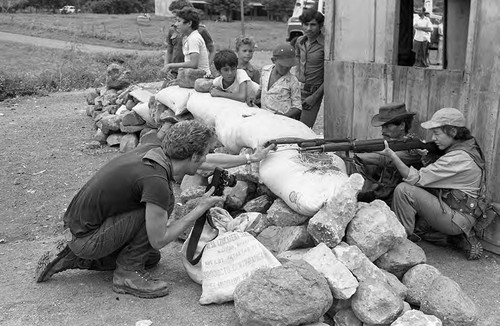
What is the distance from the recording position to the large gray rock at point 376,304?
10.7ft

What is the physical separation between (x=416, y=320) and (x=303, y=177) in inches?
57.3

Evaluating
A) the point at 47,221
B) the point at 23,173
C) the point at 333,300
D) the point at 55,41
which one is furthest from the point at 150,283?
the point at 55,41

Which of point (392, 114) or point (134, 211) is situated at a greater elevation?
point (392, 114)

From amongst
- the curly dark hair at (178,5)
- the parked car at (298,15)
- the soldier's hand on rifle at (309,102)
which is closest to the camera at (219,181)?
the soldier's hand on rifle at (309,102)

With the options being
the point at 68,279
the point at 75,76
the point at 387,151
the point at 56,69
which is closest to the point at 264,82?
the point at 387,151

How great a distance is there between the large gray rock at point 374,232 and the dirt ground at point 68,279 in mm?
652

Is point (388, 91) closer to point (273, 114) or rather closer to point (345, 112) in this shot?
point (345, 112)

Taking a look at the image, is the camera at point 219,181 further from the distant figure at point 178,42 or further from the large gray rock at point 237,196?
the distant figure at point 178,42

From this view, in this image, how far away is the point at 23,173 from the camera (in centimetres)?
693

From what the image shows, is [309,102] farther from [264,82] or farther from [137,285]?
[137,285]

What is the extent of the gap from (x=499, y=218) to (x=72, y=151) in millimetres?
5800

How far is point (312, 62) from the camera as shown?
659 centimetres

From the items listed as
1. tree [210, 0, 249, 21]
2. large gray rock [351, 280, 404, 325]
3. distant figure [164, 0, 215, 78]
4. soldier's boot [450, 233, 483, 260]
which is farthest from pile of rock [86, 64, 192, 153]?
tree [210, 0, 249, 21]

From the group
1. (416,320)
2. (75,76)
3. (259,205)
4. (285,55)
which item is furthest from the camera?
(75,76)
